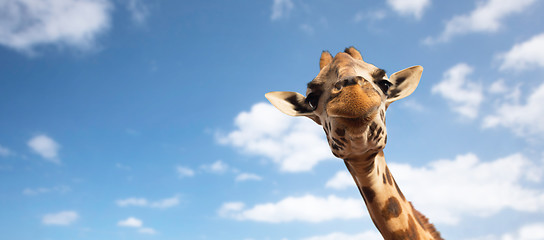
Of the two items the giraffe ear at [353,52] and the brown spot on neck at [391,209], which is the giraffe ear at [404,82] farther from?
the brown spot on neck at [391,209]

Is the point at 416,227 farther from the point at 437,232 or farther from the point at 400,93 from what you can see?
the point at 400,93

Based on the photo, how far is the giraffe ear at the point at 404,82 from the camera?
15.7 feet

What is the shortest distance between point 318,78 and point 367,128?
1.20 metres

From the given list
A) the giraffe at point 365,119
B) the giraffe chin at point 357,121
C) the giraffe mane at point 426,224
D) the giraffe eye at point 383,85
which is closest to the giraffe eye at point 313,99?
the giraffe at point 365,119

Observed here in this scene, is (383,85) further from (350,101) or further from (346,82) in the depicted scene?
(350,101)

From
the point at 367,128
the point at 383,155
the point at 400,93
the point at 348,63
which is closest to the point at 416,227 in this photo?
the point at 383,155

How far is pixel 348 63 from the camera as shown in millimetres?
4461

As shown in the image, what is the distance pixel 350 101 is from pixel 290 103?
1.83 meters

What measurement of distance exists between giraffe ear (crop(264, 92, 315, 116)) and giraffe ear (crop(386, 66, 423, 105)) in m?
1.22

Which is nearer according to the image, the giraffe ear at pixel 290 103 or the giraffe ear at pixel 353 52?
the giraffe ear at pixel 290 103

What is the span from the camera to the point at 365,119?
3.38 m

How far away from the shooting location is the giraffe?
3.41 meters

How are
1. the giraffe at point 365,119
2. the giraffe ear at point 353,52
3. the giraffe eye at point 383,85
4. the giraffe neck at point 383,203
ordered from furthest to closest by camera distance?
the giraffe ear at point 353,52 < the giraffe neck at point 383,203 < the giraffe eye at point 383,85 < the giraffe at point 365,119

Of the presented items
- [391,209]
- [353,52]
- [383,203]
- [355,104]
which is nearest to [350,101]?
[355,104]
